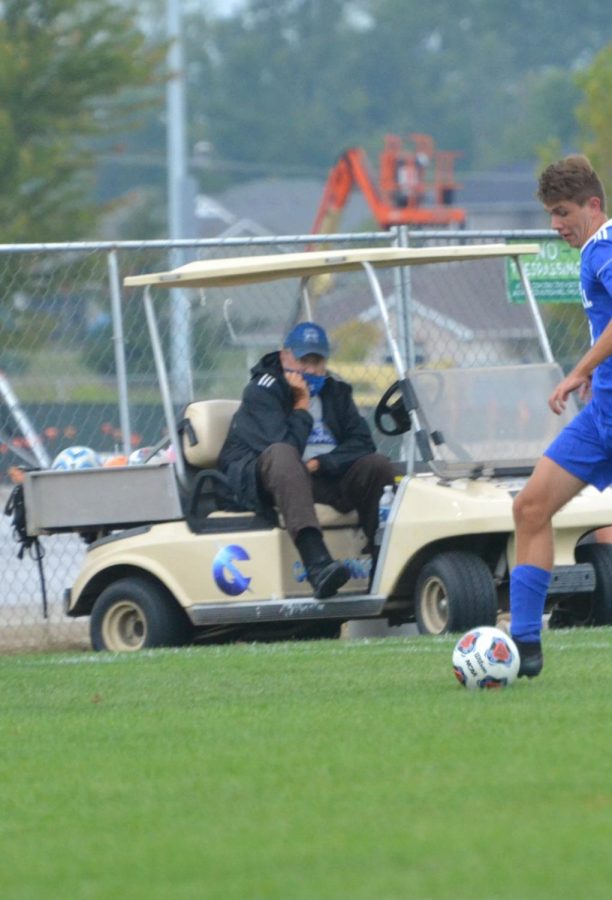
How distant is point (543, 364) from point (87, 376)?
40.5 feet

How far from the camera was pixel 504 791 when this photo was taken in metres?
4.98

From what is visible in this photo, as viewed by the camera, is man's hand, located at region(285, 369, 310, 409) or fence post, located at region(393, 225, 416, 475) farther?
fence post, located at region(393, 225, 416, 475)

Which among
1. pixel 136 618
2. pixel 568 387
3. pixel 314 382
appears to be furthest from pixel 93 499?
pixel 568 387

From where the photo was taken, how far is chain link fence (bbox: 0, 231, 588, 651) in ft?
35.5

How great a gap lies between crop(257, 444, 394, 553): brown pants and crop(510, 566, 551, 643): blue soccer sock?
228 centimetres

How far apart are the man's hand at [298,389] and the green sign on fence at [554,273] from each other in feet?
6.29

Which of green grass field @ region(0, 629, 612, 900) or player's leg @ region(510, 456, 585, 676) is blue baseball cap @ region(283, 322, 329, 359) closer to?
green grass field @ region(0, 629, 612, 900)

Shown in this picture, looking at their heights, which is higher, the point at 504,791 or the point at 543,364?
the point at 543,364

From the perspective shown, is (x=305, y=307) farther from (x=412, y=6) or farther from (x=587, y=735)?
(x=412, y=6)

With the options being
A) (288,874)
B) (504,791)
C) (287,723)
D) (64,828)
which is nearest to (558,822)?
(504,791)

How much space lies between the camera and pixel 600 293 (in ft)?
22.1

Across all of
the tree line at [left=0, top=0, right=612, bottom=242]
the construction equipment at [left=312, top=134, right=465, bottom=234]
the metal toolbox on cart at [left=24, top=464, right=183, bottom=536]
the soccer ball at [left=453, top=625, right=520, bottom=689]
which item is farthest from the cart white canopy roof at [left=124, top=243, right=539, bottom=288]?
the tree line at [left=0, top=0, right=612, bottom=242]

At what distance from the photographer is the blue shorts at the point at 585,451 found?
677cm

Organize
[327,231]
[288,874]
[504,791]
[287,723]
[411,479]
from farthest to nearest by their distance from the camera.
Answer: [327,231], [411,479], [287,723], [504,791], [288,874]
